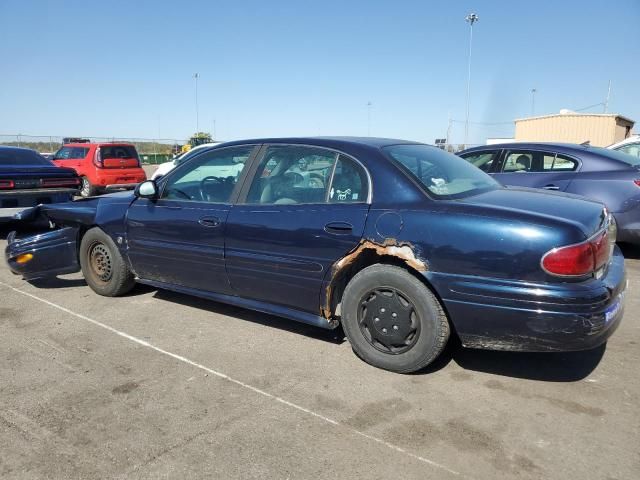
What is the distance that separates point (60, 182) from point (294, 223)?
21.7ft

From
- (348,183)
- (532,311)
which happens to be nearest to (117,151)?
(348,183)

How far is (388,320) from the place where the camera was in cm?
333

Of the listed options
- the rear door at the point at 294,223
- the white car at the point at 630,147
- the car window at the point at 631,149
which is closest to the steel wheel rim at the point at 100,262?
the rear door at the point at 294,223

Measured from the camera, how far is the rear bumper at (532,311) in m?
2.79

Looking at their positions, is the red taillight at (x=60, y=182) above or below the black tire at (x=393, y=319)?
above

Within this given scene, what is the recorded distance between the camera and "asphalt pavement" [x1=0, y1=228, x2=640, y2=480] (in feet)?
8.06

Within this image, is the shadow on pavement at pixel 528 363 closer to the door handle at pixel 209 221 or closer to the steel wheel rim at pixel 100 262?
the door handle at pixel 209 221

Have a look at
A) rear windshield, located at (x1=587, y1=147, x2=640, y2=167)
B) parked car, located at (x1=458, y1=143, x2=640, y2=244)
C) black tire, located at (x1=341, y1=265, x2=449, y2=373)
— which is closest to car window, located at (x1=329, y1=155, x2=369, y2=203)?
black tire, located at (x1=341, y1=265, x2=449, y2=373)

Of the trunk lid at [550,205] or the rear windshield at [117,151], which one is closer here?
the trunk lid at [550,205]

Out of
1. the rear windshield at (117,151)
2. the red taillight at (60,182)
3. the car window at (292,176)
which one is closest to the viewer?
→ the car window at (292,176)

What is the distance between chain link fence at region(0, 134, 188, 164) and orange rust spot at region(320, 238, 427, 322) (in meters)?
28.3

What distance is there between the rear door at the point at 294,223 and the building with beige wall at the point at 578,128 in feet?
89.3

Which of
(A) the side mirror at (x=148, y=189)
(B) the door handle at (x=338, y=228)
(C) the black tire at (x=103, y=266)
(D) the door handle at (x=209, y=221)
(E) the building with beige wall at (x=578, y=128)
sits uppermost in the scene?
(E) the building with beige wall at (x=578, y=128)

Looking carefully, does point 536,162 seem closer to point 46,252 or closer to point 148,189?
point 148,189
